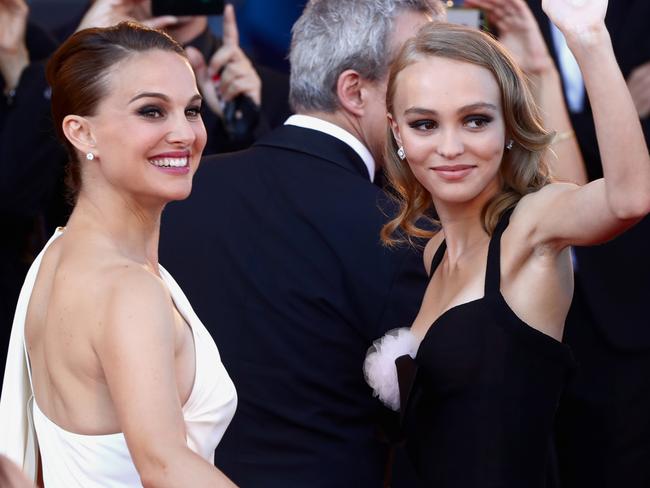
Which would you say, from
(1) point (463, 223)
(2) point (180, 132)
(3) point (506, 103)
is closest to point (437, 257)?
(1) point (463, 223)

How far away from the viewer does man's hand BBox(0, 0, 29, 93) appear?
346cm

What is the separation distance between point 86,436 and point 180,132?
56cm

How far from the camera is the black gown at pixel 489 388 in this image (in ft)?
6.98

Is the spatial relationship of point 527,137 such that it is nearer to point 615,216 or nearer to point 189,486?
point 615,216

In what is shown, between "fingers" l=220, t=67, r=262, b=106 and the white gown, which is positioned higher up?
"fingers" l=220, t=67, r=262, b=106

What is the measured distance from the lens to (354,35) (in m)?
2.84

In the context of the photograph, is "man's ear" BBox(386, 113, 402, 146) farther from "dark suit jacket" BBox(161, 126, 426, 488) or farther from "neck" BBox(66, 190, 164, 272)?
"neck" BBox(66, 190, 164, 272)

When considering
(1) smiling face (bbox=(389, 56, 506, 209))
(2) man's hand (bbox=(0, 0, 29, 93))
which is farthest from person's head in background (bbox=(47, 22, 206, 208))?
(2) man's hand (bbox=(0, 0, 29, 93))

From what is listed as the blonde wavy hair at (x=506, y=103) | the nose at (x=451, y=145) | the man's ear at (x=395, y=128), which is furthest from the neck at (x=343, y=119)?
the nose at (x=451, y=145)

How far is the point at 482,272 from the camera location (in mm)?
2195

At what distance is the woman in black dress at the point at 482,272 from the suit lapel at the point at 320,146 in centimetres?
39

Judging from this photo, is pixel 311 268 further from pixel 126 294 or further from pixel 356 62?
pixel 126 294

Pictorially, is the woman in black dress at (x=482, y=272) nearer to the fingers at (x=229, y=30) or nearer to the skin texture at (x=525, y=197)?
the skin texture at (x=525, y=197)

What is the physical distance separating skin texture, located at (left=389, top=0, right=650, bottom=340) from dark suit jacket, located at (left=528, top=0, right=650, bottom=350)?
0.92 metres
